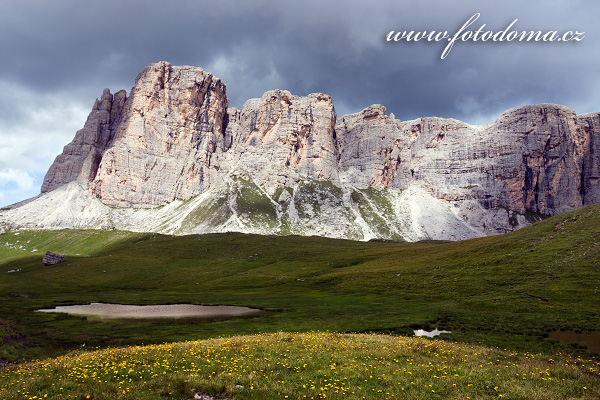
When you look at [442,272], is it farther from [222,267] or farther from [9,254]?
[9,254]

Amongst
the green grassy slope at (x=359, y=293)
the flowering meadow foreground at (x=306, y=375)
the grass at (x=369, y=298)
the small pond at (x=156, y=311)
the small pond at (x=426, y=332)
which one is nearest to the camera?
the flowering meadow foreground at (x=306, y=375)

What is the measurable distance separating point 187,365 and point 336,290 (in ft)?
217

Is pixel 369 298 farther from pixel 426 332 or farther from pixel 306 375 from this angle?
pixel 306 375

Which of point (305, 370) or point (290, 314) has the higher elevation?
point (305, 370)

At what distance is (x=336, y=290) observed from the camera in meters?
83.1

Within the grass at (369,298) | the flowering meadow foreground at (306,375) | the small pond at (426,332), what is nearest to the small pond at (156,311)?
the grass at (369,298)

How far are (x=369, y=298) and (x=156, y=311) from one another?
40107 mm

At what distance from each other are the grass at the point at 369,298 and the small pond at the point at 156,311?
14.7ft

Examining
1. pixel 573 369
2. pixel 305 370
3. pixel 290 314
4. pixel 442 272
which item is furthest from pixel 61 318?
pixel 442 272

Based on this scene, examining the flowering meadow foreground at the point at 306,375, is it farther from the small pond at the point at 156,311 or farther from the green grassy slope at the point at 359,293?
the small pond at the point at 156,311

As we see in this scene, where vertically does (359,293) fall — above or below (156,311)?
above

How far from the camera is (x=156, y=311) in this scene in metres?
61.1

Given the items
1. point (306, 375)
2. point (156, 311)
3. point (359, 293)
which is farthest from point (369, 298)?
point (306, 375)

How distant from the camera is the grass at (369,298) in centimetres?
3238
